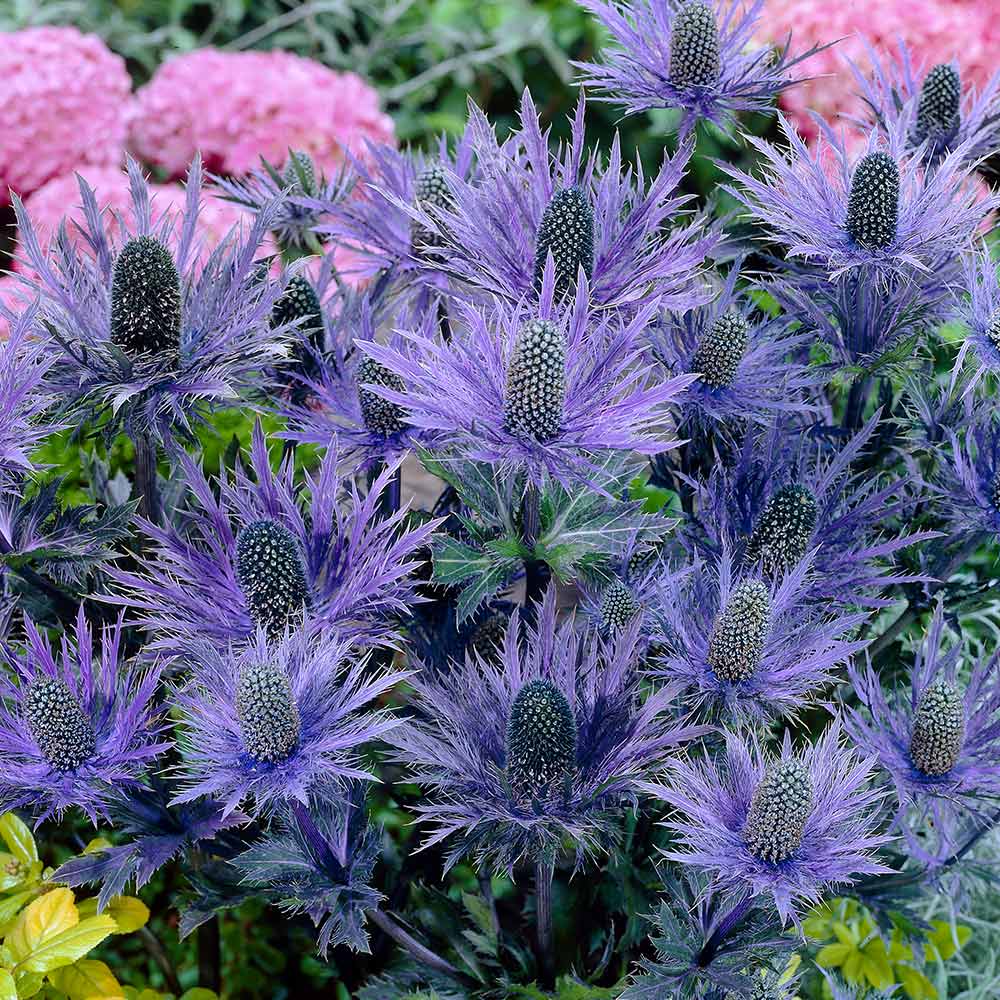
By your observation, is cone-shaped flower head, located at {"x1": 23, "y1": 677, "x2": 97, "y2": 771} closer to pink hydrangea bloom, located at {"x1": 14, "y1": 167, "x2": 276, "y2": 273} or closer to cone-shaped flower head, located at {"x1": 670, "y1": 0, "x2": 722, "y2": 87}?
cone-shaped flower head, located at {"x1": 670, "y1": 0, "x2": 722, "y2": 87}

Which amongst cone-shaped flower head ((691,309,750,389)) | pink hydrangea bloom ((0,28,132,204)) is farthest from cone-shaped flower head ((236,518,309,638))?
pink hydrangea bloom ((0,28,132,204))

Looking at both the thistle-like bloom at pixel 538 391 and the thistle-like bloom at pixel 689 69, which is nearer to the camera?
the thistle-like bloom at pixel 538 391

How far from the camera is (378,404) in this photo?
0.95m

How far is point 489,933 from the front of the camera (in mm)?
1019

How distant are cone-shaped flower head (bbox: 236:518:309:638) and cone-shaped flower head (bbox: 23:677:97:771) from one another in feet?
0.45

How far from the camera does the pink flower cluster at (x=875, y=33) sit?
207 centimetres

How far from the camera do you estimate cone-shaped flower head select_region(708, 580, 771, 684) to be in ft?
2.75

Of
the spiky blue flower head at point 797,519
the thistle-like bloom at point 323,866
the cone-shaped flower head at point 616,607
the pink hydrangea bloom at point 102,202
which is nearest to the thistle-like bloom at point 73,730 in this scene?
the thistle-like bloom at point 323,866

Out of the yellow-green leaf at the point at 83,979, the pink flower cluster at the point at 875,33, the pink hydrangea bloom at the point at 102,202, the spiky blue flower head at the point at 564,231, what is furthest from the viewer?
the pink flower cluster at the point at 875,33

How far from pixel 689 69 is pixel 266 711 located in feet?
1.93

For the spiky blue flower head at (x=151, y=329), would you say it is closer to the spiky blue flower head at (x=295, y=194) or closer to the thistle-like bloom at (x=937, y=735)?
the spiky blue flower head at (x=295, y=194)

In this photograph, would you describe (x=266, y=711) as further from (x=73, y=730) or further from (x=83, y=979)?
(x=83, y=979)

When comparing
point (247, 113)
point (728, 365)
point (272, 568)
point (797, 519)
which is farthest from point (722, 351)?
point (247, 113)

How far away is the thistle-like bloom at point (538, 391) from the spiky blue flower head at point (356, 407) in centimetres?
11
